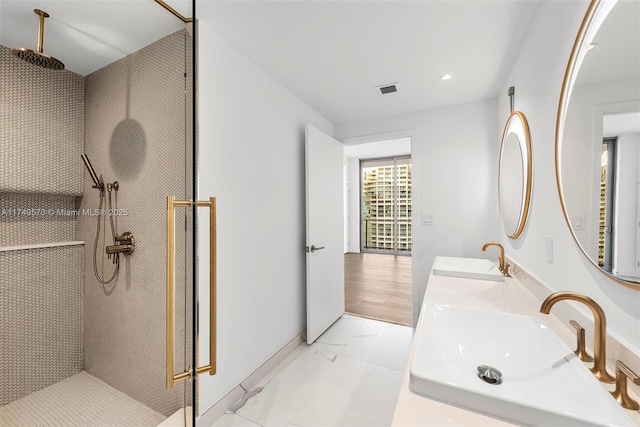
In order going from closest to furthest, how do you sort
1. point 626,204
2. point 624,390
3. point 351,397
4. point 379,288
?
point 624,390 < point 626,204 < point 351,397 < point 379,288

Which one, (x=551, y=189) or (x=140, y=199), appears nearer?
(x=140, y=199)

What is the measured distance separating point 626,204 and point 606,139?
0.65 feet

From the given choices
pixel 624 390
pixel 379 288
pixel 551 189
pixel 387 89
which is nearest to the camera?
pixel 624 390

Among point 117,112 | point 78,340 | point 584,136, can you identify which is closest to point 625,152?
point 584,136

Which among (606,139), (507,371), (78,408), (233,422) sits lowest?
(233,422)

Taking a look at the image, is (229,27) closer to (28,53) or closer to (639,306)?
(28,53)

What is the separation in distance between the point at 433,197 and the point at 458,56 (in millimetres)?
1298

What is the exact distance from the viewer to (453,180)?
2594 millimetres

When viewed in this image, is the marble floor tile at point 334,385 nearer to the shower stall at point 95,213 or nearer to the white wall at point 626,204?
the shower stall at point 95,213

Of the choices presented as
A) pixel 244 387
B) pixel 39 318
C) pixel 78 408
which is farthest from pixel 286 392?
pixel 39 318

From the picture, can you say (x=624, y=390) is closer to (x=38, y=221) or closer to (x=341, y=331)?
(x=38, y=221)

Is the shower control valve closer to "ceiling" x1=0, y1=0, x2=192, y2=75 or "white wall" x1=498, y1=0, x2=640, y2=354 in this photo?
"ceiling" x1=0, y1=0, x2=192, y2=75

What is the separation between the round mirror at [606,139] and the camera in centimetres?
69

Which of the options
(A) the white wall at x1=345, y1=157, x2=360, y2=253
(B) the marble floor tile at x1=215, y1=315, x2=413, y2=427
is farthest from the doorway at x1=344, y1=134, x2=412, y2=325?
(B) the marble floor tile at x1=215, y1=315, x2=413, y2=427
